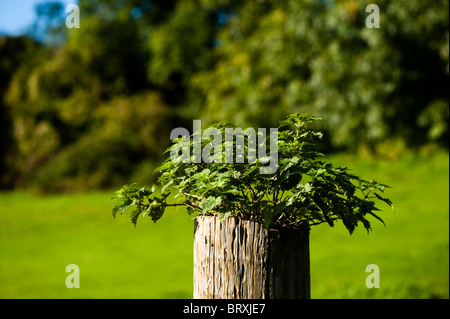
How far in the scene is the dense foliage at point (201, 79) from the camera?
378 inches

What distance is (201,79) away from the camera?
16734 mm

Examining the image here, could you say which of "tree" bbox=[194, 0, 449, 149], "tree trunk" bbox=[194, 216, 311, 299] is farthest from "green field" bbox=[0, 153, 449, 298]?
"tree trunk" bbox=[194, 216, 311, 299]

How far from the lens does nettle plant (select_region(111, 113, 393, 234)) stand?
8.35 feet

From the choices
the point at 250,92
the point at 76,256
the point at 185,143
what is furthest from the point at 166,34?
the point at 185,143

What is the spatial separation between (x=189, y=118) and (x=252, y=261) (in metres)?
Result: 17.3

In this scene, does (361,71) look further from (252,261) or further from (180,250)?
(252,261)

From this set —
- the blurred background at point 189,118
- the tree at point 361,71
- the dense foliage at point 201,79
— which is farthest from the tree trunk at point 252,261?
the tree at point 361,71

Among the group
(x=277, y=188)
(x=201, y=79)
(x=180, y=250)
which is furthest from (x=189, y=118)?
(x=277, y=188)

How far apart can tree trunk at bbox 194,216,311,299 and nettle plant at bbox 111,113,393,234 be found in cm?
8

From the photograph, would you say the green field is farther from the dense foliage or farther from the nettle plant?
the nettle plant

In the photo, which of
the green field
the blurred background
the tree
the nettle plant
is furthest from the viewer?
the tree

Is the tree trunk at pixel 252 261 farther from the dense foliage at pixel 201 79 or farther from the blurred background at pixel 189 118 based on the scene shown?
the dense foliage at pixel 201 79

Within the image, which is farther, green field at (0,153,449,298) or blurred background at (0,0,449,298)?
blurred background at (0,0,449,298)

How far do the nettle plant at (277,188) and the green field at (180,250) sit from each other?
3.50m
